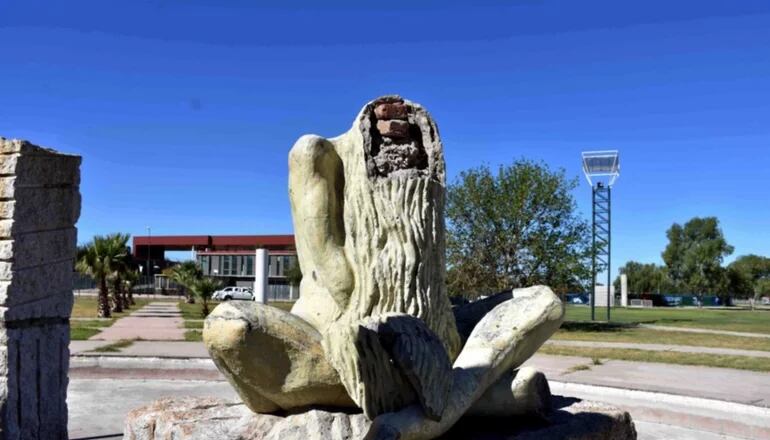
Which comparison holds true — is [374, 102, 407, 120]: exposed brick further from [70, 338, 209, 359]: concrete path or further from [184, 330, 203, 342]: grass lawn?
[184, 330, 203, 342]: grass lawn

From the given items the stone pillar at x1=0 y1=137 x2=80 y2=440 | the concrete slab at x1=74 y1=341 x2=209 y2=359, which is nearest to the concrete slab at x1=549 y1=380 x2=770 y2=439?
the stone pillar at x1=0 y1=137 x2=80 y2=440

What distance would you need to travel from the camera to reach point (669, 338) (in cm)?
1931

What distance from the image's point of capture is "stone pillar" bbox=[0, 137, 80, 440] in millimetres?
4426

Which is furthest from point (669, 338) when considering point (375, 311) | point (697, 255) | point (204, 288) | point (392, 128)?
point (697, 255)

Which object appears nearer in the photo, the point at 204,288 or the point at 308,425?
the point at 308,425

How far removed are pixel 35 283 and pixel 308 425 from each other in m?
2.44

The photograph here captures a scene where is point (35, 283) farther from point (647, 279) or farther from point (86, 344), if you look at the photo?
point (647, 279)

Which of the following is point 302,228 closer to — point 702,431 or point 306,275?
point 306,275

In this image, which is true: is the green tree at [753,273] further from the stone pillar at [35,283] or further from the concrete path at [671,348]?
the stone pillar at [35,283]

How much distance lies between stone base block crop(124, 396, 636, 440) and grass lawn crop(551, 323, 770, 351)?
569 inches

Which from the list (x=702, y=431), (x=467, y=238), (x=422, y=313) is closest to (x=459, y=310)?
(x=422, y=313)

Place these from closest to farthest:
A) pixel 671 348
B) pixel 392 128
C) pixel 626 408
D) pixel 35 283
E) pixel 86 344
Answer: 1. pixel 392 128
2. pixel 35 283
3. pixel 626 408
4. pixel 86 344
5. pixel 671 348

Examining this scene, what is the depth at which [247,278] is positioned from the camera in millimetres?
49062

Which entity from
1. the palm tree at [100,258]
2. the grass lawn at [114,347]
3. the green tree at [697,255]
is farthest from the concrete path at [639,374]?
the green tree at [697,255]
